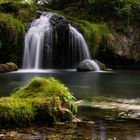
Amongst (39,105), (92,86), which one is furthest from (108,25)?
(39,105)

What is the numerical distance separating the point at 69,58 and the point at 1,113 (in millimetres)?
30791

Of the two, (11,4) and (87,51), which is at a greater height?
(11,4)

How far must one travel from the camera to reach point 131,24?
46.7 m

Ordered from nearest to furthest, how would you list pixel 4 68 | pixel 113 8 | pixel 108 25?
pixel 4 68 < pixel 108 25 < pixel 113 8

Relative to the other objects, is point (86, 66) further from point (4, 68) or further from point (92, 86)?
point (92, 86)

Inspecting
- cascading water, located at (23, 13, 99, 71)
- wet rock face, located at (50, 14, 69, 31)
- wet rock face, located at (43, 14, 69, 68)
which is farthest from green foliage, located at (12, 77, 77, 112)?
wet rock face, located at (50, 14, 69, 31)

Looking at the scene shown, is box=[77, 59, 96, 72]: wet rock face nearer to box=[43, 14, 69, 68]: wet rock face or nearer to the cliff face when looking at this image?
box=[43, 14, 69, 68]: wet rock face

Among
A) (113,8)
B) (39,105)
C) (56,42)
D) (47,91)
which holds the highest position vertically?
(113,8)

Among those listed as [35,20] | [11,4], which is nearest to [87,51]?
[35,20]

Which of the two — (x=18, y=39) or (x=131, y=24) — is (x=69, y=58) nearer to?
(x=18, y=39)

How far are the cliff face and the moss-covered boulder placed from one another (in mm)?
30136

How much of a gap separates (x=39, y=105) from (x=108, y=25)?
36233mm

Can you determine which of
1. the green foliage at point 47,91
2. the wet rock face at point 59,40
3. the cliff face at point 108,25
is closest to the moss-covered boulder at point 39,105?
the green foliage at point 47,91

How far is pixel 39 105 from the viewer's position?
10312 mm
